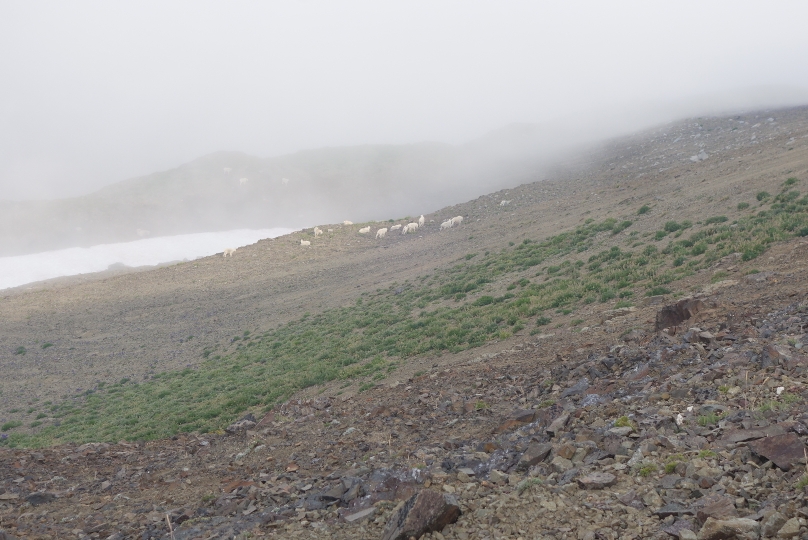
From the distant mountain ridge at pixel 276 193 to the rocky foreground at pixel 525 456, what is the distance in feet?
192

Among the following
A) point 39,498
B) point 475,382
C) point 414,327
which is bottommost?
point 414,327

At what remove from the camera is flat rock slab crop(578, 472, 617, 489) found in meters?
5.94

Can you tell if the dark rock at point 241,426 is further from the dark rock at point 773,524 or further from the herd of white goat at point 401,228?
the herd of white goat at point 401,228

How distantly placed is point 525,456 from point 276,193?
89.7 m

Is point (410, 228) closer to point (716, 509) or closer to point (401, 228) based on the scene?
point (401, 228)

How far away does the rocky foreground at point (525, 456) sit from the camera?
5461 mm

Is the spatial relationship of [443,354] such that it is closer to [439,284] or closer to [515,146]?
[439,284]

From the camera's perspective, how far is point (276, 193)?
92.4 meters

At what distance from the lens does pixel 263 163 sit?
341ft

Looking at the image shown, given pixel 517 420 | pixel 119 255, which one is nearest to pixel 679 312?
pixel 517 420

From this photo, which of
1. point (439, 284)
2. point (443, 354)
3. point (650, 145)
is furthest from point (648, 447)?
point (650, 145)

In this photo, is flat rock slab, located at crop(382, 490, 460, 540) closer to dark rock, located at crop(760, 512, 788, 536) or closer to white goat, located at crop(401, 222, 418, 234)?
dark rock, located at crop(760, 512, 788, 536)

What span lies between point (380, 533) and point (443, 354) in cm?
1086

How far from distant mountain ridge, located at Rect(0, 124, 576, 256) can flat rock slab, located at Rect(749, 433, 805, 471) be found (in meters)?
64.3
